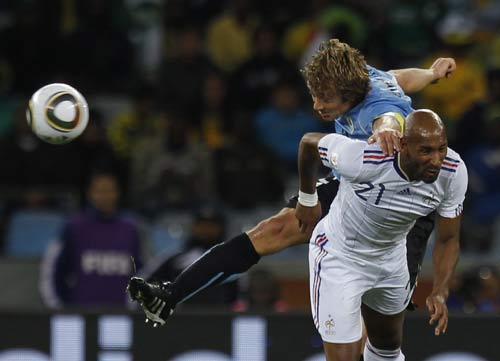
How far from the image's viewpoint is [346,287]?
5.86 metres

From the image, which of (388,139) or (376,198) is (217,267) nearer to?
(376,198)

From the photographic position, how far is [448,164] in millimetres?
5715

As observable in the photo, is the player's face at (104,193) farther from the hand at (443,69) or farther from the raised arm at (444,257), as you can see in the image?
the raised arm at (444,257)

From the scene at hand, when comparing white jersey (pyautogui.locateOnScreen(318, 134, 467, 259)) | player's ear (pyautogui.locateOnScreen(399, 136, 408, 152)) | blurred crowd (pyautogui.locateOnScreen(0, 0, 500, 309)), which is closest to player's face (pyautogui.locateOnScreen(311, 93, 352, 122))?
white jersey (pyautogui.locateOnScreen(318, 134, 467, 259))

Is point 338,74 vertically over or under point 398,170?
over

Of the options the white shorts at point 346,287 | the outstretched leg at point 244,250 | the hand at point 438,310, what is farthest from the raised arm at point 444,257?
the outstretched leg at point 244,250

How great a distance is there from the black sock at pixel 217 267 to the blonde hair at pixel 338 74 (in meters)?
0.97

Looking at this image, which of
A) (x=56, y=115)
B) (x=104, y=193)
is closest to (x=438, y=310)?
(x=56, y=115)

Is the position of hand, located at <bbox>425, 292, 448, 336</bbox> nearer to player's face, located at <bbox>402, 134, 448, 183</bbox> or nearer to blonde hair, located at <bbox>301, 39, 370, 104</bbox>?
player's face, located at <bbox>402, 134, 448, 183</bbox>

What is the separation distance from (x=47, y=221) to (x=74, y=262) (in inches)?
40.6

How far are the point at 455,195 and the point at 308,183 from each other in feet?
2.21

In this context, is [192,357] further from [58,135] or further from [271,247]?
[58,135]

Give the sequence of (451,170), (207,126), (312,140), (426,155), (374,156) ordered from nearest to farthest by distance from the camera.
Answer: (426,155)
(374,156)
(451,170)
(312,140)
(207,126)

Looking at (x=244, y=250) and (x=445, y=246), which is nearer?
(x=445, y=246)
